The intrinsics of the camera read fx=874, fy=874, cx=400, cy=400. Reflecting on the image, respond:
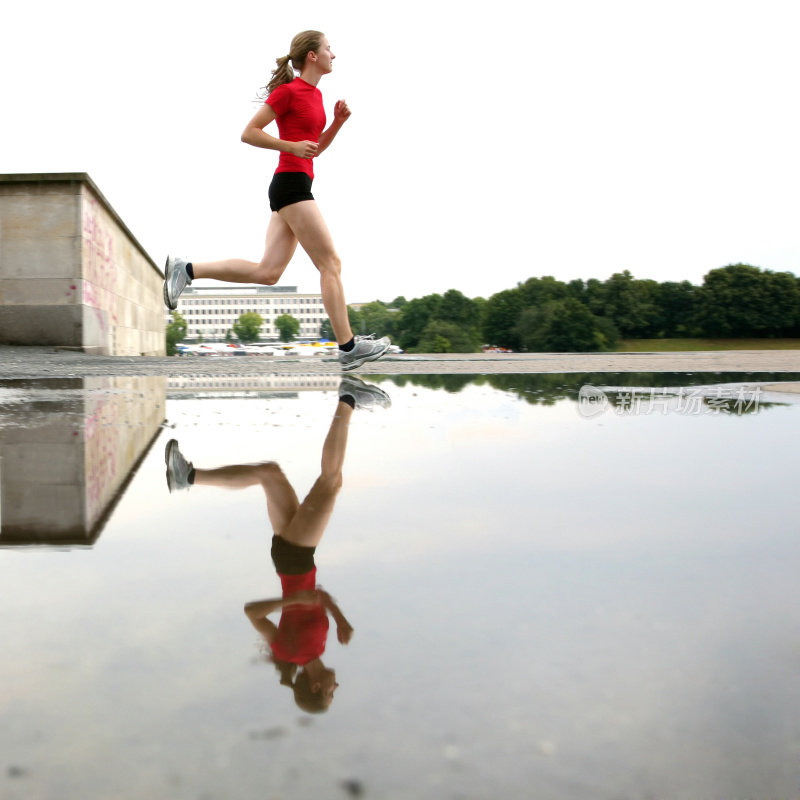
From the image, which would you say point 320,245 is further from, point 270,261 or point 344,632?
point 344,632

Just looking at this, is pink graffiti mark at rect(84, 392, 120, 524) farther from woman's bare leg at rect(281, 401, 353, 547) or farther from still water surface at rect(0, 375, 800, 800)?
woman's bare leg at rect(281, 401, 353, 547)

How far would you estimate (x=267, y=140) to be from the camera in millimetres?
6395

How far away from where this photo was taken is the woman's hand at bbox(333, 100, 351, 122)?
674 cm

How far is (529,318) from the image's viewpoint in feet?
333

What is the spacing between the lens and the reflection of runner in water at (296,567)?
108 centimetres

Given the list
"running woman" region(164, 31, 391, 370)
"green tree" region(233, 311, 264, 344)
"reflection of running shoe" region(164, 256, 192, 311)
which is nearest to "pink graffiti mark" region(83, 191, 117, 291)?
"reflection of running shoe" region(164, 256, 192, 311)

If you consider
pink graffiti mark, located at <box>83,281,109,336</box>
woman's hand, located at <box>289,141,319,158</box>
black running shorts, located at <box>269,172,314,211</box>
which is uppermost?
woman's hand, located at <box>289,141,319,158</box>

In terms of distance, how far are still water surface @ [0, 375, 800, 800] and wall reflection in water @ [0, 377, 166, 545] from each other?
2 cm

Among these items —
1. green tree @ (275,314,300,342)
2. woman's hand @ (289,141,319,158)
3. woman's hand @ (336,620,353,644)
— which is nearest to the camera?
woman's hand @ (336,620,353,644)

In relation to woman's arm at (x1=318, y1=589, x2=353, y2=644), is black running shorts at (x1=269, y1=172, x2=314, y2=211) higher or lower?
higher

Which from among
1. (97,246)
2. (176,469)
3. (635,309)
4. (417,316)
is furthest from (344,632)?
(417,316)

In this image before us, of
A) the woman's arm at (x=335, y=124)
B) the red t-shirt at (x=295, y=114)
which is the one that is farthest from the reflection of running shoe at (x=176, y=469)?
the woman's arm at (x=335, y=124)

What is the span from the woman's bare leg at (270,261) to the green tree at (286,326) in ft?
603

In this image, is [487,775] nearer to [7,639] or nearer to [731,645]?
[731,645]
